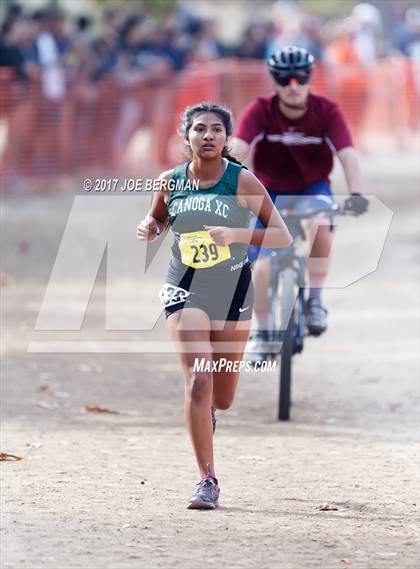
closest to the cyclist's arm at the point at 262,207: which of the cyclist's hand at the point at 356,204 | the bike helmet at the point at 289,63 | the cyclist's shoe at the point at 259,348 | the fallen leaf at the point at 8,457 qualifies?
the fallen leaf at the point at 8,457

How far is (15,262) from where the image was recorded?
15.5m

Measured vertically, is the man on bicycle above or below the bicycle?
above

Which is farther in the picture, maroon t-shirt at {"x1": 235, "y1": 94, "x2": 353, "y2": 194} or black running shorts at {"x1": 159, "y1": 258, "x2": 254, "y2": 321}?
maroon t-shirt at {"x1": 235, "y1": 94, "x2": 353, "y2": 194}

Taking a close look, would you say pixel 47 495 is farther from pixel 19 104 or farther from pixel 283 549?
pixel 19 104

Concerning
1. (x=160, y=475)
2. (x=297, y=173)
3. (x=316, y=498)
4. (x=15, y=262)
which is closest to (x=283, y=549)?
(x=316, y=498)

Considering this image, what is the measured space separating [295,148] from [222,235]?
291 centimetres

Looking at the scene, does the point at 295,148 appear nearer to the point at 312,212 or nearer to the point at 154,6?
the point at 312,212

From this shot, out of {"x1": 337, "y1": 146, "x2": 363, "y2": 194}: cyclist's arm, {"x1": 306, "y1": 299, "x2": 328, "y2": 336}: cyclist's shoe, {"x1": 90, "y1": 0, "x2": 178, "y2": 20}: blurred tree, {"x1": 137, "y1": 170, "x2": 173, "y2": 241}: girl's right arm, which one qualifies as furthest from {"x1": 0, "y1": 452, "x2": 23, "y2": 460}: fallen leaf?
{"x1": 90, "y1": 0, "x2": 178, "y2": 20}: blurred tree

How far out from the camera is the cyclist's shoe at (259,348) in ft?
31.1

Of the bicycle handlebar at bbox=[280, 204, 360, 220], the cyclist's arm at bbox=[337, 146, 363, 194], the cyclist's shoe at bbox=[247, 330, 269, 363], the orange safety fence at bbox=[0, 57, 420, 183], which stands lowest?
the orange safety fence at bbox=[0, 57, 420, 183]

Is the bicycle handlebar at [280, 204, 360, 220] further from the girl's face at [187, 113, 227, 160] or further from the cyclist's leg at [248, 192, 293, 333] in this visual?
the girl's face at [187, 113, 227, 160]

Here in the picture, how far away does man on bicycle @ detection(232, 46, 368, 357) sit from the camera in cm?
947

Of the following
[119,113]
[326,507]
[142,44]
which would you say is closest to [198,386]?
[326,507]

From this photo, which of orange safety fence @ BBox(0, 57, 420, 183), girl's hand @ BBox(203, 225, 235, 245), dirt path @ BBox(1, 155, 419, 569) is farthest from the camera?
orange safety fence @ BBox(0, 57, 420, 183)
